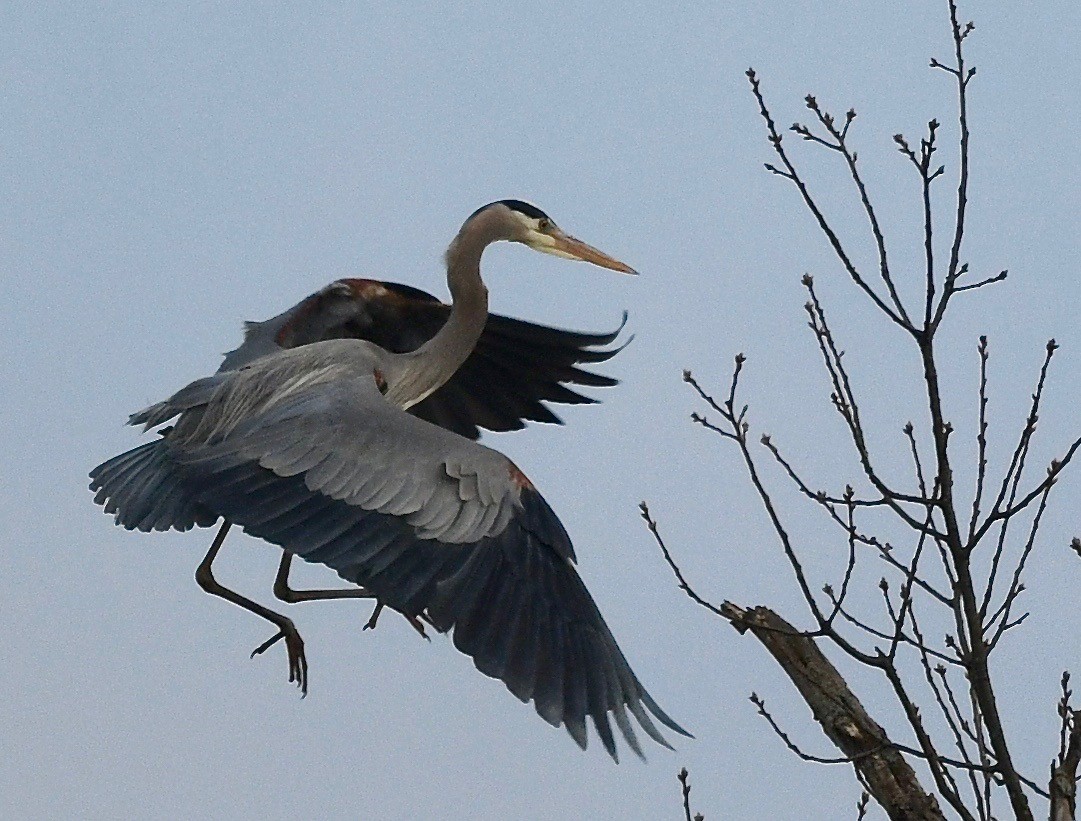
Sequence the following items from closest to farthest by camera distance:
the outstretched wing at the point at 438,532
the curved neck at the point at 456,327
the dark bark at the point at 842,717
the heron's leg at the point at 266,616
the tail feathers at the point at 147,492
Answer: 1. the dark bark at the point at 842,717
2. the outstretched wing at the point at 438,532
3. the tail feathers at the point at 147,492
4. the heron's leg at the point at 266,616
5. the curved neck at the point at 456,327

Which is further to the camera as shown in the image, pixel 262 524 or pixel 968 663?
pixel 262 524

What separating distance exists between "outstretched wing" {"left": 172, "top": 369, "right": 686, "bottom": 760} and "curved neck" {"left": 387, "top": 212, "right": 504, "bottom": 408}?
1.27 meters

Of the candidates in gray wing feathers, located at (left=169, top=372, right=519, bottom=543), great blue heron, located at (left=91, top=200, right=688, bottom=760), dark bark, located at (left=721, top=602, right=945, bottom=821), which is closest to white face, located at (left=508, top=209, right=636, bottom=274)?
great blue heron, located at (left=91, top=200, right=688, bottom=760)

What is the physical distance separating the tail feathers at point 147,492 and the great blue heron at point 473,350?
124 cm

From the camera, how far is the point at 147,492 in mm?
7039

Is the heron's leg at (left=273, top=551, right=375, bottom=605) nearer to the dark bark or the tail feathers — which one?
the tail feathers

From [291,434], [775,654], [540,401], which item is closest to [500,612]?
[775,654]

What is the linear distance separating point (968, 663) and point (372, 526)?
2671 millimetres

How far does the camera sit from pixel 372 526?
609 centimetres

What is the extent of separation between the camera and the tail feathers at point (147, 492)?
665 cm

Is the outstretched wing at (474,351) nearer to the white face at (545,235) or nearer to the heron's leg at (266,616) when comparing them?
the white face at (545,235)

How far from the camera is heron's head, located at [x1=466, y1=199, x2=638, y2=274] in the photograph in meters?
8.62

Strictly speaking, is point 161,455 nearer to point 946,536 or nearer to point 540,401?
point 540,401

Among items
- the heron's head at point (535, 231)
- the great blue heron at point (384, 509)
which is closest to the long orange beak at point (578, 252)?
the heron's head at point (535, 231)
